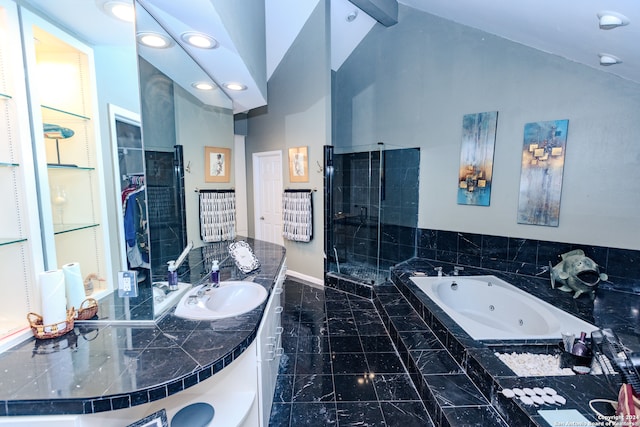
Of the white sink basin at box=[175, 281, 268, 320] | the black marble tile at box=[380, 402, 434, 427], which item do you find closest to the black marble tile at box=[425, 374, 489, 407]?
the black marble tile at box=[380, 402, 434, 427]

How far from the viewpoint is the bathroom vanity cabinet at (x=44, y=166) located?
1.25m

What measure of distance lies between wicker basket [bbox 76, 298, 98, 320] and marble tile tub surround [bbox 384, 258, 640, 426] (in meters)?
2.04

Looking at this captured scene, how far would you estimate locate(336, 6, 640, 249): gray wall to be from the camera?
2941mm

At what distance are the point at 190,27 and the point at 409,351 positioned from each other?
270 centimetres

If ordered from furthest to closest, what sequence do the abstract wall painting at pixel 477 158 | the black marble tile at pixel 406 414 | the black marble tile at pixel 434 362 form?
the abstract wall painting at pixel 477 158 → the black marble tile at pixel 434 362 → the black marble tile at pixel 406 414

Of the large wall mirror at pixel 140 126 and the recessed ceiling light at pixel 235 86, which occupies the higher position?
the recessed ceiling light at pixel 235 86

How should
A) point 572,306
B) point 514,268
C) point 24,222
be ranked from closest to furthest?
point 24,222, point 572,306, point 514,268

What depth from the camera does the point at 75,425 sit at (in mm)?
973

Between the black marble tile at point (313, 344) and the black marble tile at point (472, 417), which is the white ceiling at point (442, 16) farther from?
the black marble tile at point (313, 344)

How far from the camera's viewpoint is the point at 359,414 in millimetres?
2008

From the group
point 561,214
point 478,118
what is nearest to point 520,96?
point 478,118

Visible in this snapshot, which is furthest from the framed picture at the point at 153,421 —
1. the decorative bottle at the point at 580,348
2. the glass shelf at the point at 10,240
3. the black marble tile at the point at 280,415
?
the decorative bottle at the point at 580,348

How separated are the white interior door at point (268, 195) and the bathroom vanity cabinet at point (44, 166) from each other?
338cm

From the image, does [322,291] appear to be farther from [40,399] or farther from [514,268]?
[40,399]
